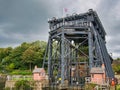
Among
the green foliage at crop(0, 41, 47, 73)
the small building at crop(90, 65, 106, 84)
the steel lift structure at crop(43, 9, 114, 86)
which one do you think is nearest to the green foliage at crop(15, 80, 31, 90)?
the steel lift structure at crop(43, 9, 114, 86)

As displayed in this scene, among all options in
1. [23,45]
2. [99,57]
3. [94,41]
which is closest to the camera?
[99,57]

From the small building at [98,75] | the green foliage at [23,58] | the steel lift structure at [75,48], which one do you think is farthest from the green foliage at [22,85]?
the green foliage at [23,58]

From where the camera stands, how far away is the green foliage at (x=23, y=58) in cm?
7453

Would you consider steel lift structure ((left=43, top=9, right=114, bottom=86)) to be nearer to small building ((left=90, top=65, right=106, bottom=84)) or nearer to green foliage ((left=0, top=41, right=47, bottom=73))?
small building ((left=90, top=65, right=106, bottom=84))

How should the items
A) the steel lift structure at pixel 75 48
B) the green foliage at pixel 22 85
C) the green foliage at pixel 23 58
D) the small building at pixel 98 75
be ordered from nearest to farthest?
the small building at pixel 98 75 → the green foliage at pixel 22 85 → the steel lift structure at pixel 75 48 → the green foliage at pixel 23 58

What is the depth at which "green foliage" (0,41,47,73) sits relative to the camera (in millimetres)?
74525

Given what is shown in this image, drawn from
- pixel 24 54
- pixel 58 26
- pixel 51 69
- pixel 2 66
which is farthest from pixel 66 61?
pixel 2 66

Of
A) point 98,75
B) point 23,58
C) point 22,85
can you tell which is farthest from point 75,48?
point 23,58

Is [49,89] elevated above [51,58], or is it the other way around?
[51,58]

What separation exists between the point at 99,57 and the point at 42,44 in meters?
45.6

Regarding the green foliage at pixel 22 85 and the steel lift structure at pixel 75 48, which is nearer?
the green foliage at pixel 22 85

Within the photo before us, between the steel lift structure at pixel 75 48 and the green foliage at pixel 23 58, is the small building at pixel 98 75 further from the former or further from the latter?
the green foliage at pixel 23 58

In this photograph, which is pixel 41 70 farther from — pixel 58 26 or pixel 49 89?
pixel 58 26

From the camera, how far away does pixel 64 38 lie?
148 feet
